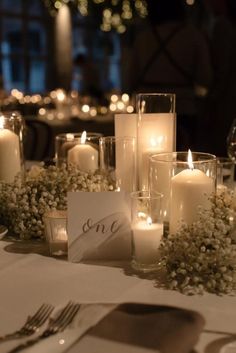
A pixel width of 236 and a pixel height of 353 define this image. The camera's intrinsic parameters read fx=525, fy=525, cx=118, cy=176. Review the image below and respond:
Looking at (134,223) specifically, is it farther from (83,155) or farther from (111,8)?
(111,8)

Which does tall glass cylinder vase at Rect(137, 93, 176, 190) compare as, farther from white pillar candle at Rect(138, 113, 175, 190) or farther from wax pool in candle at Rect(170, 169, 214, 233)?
wax pool in candle at Rect(170, 169, 214, 233)

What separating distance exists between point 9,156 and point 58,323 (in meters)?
0.72

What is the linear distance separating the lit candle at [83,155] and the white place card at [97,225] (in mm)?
378

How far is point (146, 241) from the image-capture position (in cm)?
98

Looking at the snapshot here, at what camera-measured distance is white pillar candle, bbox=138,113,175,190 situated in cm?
122

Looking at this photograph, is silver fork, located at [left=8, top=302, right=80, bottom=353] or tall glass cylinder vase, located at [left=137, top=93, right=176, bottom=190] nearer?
silver fork, located at [left=8, top=302, right=80, bottom=353]

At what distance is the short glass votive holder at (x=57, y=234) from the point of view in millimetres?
1061

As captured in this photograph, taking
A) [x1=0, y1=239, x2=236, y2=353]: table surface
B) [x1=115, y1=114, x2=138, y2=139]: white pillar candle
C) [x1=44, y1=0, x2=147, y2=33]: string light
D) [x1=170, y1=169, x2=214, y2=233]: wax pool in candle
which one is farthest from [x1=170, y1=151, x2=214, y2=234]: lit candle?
[x1=44, y1=0, x2=147, y2=33]: string light

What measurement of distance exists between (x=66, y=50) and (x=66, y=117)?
550cm

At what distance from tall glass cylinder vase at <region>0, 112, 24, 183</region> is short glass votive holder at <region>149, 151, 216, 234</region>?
45 centimetres

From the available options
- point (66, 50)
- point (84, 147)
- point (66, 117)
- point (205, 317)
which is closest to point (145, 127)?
point (84, 147)

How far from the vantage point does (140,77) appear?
335 cm

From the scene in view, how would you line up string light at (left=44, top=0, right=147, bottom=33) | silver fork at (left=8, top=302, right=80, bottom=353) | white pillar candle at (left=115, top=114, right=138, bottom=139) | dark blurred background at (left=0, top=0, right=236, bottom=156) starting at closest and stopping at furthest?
silver fork at (left=8, top=302, right=80, bottom=353) < white pillar candle at (left=115, top=114, right=138, bottom=139) < string light at (left=44, top=0, right=147, bottom=33) < dark blurred background at (left=0, top=0, right=236, bottom=156)

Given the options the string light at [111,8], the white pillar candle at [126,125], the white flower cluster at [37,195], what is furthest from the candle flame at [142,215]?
the string light at [111,8]
